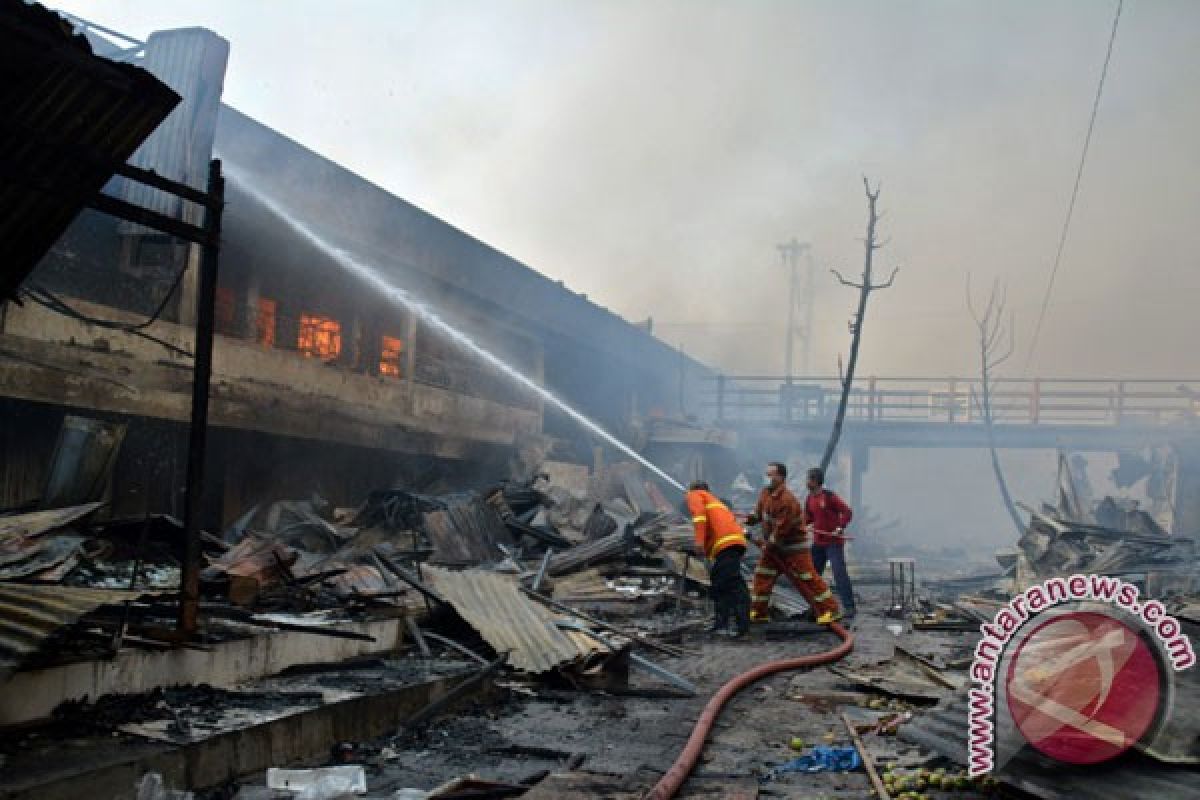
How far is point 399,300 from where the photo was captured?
14656mm

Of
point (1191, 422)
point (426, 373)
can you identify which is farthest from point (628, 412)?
point (1191, 422)

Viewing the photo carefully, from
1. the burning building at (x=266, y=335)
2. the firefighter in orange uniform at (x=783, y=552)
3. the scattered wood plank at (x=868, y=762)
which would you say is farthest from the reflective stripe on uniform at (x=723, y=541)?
the burning building at (x=266, y=335)

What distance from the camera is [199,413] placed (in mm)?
4859

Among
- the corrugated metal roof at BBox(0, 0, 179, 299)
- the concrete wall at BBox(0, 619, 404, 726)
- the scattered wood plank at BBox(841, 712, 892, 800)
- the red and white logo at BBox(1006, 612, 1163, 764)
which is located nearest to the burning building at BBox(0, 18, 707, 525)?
the corrugated metal roof at BBox(0, 0, 179, 299)

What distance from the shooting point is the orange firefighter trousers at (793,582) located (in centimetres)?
1028

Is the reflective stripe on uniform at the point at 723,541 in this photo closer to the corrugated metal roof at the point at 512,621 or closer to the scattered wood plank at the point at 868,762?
the corrugated metal roof at the point at 512,621

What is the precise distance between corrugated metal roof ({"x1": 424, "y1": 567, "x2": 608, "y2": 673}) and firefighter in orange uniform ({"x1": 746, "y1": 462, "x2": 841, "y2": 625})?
3250 millimetres

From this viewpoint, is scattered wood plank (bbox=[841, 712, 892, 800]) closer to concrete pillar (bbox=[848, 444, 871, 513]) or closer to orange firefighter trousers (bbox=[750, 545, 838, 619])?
orange firefighter trousers (bbox=[750, 545, 838, 619])

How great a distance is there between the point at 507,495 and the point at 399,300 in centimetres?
334

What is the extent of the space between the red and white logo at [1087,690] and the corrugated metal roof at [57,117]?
4.18m

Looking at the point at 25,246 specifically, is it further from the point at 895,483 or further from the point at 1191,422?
the point at 895,483

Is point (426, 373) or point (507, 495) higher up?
point (426, 373)

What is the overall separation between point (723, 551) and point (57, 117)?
279 inches

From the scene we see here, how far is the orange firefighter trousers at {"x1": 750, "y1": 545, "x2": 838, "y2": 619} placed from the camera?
1028 cm
